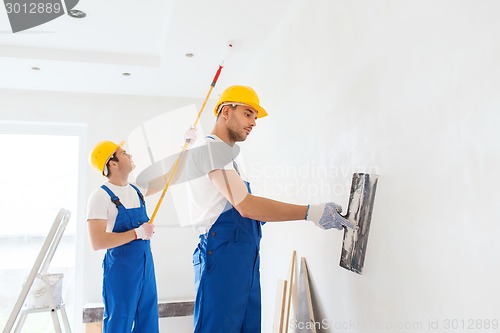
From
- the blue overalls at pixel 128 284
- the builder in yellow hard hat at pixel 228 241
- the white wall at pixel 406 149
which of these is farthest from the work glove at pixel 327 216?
the blue overalls at pixel 128 284

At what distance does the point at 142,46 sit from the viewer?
3.51 metres

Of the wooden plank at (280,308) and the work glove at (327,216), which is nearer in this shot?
the work glove at (327,216)

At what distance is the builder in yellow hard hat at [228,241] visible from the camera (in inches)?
70.9

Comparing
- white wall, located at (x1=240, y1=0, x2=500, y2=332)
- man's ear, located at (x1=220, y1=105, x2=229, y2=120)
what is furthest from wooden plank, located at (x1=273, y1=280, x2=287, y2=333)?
man's ear, located at (x1=220, y1=105, x2=229, y2=120)

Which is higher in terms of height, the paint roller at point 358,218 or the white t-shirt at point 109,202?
the white t-shirt at point 109,202

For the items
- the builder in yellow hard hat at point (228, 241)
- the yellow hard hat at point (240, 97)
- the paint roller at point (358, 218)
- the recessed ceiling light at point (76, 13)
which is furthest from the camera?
the recessed ceiling light at point (76, 13)

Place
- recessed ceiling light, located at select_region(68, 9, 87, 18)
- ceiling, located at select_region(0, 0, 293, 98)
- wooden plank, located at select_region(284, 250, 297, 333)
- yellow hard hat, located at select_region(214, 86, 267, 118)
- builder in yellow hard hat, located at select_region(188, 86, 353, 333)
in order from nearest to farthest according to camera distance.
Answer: builder in yellow hard hat, located at select_region(188, 86, 353, 333), yellow hard hat, located at select_region(214, 86, 267, 118), wooden plank, located at select_region(284, 250, 297, 333), ceiling, located at select_region(0, 0, 293, 98), recessed ceiling light, located at select_region(68, 9, 87, 18)

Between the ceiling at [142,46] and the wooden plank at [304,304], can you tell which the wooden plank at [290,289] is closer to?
the wooden plank at [304,304]

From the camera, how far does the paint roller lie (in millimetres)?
1641

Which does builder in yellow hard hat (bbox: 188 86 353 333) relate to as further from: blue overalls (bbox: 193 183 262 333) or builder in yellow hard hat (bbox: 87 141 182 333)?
builder in yellow hard hat (bbox: 87 141 182 333)

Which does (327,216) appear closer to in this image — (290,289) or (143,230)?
(290,289)

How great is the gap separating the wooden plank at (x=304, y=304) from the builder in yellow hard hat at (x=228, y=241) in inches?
12.7

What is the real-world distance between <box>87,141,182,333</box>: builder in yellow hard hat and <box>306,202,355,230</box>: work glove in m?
1.25

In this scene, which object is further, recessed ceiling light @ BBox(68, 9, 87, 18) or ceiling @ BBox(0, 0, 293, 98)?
recessed ceiling light @ BBox(68, 9, 87, 18)
